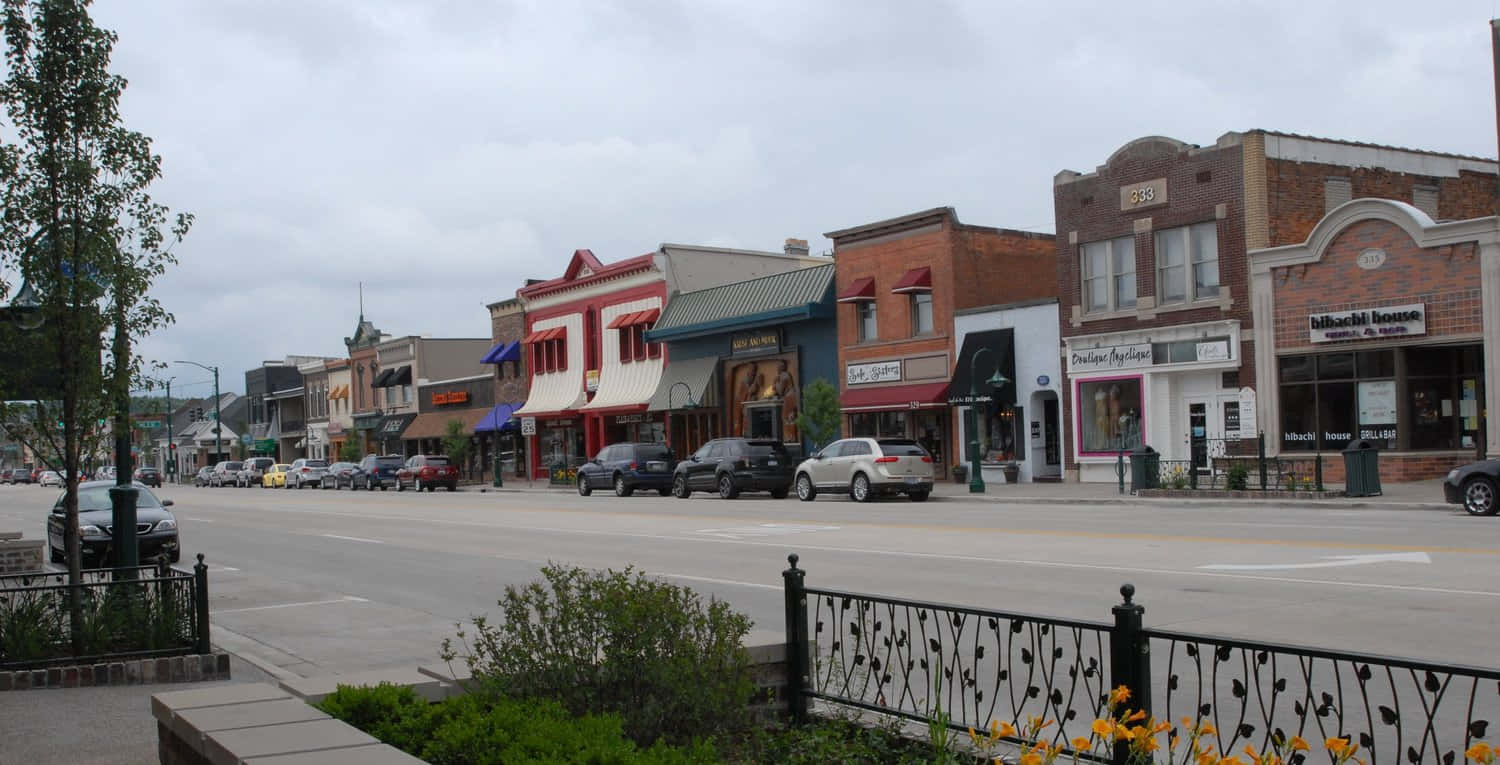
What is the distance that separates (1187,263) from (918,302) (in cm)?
929

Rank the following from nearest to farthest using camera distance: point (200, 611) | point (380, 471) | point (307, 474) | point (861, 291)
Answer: point (200, 611) → point (861, 291) → point (380, 471) → point (307, 474)

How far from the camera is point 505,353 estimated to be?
62062mm

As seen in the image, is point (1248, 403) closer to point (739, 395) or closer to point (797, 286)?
point (797, 286)

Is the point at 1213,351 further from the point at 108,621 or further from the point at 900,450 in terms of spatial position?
the point at 108,621

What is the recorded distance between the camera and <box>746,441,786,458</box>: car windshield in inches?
1437

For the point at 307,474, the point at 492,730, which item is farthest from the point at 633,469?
the point at 492,730

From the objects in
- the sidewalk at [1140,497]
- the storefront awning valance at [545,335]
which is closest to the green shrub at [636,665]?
the sidewalk at [1140,497]

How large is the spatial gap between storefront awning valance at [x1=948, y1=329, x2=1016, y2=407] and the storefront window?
2401mm

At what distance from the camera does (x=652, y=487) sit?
137 feet

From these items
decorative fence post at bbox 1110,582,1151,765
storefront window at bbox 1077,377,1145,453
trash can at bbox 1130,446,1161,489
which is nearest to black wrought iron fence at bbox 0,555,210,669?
decorative fence post at bbox 1110,582,1151,765

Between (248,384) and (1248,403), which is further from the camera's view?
(248,384)

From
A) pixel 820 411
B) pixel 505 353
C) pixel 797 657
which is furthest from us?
pixel 505 353

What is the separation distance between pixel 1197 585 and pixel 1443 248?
18.4 metres

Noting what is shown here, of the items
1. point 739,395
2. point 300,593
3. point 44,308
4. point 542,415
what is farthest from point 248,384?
point 44,308
